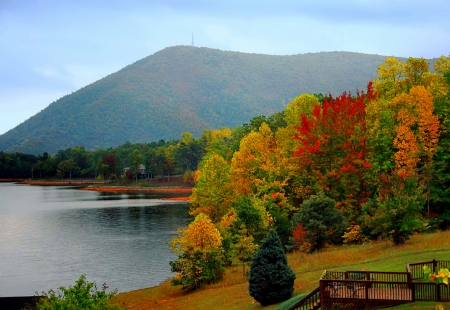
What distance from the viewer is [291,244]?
46156mm

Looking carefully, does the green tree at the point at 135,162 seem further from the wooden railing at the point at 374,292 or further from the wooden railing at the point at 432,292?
the wooden railing at the point at 432,292

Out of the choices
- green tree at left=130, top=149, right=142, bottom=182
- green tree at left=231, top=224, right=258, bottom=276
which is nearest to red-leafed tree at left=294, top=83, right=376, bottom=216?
green tree at left=231, top=224, right=258, bottom=276

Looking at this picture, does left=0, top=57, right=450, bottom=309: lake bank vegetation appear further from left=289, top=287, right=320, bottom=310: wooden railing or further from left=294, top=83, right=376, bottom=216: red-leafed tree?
left=289, top=287, right=320, bottom=310: wooden railing

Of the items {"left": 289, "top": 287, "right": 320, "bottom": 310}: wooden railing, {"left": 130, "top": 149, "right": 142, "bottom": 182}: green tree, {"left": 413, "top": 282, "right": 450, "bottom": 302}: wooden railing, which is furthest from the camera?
{"left": 130, "top": 149, "right": 142, "bottom": 182}: green tree

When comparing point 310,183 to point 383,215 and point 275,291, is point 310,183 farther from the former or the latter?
point 275,291

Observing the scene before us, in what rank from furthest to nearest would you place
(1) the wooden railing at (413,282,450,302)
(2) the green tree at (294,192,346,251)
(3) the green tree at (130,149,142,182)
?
(3) the green tree at (130,149,142,182) → (2) the green tree at (294,192,346,251) → (1) the wooden railing at (413,282,450,302)

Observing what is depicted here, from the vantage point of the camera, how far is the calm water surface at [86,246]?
45.2 m

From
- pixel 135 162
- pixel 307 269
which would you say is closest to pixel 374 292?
pixel 307 269

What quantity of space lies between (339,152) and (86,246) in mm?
30904

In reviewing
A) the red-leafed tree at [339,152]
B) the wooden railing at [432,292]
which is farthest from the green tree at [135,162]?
the wooden railing at [432,292]

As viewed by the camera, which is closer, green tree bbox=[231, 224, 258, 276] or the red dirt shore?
green tree bbox=[231, 224, 258, 276]

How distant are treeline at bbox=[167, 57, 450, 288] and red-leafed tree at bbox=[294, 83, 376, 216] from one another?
103mm

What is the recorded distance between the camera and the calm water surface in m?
45.2

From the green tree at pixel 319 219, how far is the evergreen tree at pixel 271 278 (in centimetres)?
1403
